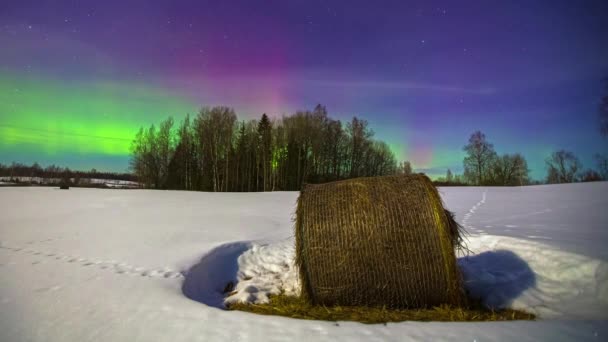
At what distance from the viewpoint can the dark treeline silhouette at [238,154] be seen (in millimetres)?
40844

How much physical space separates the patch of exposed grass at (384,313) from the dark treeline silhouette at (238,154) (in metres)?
35.9

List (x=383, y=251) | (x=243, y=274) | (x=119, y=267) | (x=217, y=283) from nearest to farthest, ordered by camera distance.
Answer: (x=383, y=251), (x=119, y=267), (x=217, y=283), (x=243, y=274)

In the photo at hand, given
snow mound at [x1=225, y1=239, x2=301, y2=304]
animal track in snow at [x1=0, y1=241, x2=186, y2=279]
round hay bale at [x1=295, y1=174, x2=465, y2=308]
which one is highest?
round hay bale at [x1=295, y1=174, x2=465, y2=308]

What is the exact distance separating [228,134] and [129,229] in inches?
1293

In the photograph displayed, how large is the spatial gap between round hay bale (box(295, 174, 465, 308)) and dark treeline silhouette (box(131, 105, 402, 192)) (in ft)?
117

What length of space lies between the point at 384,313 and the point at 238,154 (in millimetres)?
39142

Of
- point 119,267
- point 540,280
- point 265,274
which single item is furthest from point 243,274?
point 540,280

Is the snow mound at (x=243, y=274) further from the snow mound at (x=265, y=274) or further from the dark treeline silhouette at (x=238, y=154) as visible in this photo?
the dark treeline silhouette at (x=238, y=154)

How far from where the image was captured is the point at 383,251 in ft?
13.9

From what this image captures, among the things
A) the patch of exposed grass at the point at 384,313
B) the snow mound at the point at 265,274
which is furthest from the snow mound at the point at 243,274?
the patch of exposed grass at the point at 384,313

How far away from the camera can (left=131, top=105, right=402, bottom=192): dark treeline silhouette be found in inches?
1608

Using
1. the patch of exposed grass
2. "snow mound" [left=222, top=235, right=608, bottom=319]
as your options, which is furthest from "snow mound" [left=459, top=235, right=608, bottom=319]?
the patch of exposed grass

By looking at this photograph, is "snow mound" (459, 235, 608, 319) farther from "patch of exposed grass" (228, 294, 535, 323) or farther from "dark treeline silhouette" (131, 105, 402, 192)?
"dark treeline silhouette" (131, 105, 402, 192)

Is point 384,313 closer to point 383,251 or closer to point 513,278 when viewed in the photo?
point 383,251
